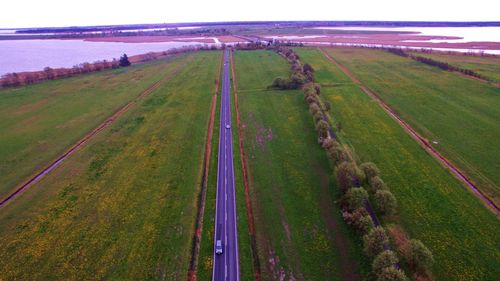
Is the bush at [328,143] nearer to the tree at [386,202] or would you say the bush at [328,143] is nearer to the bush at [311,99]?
the tree at [386,202]

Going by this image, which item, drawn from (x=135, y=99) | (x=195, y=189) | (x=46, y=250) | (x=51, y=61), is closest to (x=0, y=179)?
(x=46, y=250)

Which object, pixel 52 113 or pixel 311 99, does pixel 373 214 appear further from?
pixel 52 113

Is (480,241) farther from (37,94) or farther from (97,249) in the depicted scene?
(37,94)

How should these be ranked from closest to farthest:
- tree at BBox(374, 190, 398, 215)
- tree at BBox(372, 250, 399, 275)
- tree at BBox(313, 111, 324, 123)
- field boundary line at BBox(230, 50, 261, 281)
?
1. tree at BBox(372, 250, 399, 275)
2. field boundary line at BBox(230, 50, 261, 281)
3. tree at BBox(374, 190, 398, 215)
4. tree at BBox(313, 111, 324, 123)

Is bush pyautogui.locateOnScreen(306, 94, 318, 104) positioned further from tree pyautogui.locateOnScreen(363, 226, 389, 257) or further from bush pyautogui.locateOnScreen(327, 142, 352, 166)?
tree pyautogui.locateOnScreen(363, 226, 389, 257)

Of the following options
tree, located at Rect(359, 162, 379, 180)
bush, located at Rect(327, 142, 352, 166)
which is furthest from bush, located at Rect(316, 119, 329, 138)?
tree, located at Rect(359, 162, 379, 180)

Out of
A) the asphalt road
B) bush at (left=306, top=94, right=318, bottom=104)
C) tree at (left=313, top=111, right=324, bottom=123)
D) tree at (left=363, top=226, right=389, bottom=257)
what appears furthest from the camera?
bush at (left=306, top=94, right=318, bottom=104)

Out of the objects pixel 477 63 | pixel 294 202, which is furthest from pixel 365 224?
pixel 477 63
